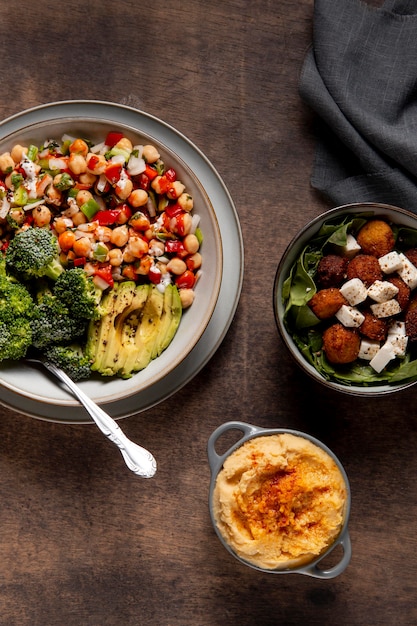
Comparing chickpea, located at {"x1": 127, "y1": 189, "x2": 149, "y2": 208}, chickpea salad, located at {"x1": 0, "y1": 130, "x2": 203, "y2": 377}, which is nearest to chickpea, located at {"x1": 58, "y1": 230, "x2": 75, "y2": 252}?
chickpea salad, located at {"x1": 0, "y1": 130, "x2": 203, "y2": 377}

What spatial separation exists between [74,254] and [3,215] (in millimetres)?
426

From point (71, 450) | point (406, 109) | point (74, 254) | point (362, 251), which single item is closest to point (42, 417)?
point (71, 450)

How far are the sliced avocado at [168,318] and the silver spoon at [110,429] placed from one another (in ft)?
1.36

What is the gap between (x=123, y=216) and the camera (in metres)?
3.40

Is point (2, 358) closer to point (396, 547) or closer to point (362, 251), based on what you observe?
point (362, 251)

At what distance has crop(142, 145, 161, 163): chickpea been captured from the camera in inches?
132

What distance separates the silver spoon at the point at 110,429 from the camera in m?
3.30

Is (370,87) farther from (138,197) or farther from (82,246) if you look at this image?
(82,246)

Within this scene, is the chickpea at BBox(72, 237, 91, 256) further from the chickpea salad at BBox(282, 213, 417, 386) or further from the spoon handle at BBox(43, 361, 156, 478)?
the chickpea salad at BBox(282, 213, 417, 386)

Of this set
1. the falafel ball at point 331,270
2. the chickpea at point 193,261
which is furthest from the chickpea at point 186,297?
the falafel ball at point 331,270

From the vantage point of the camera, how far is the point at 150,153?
3.34 meters

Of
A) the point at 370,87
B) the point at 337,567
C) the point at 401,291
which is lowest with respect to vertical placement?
the point at 337,567

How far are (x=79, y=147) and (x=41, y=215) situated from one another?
0.40 metres

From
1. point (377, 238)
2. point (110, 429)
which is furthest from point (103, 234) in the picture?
point (377, 238)
